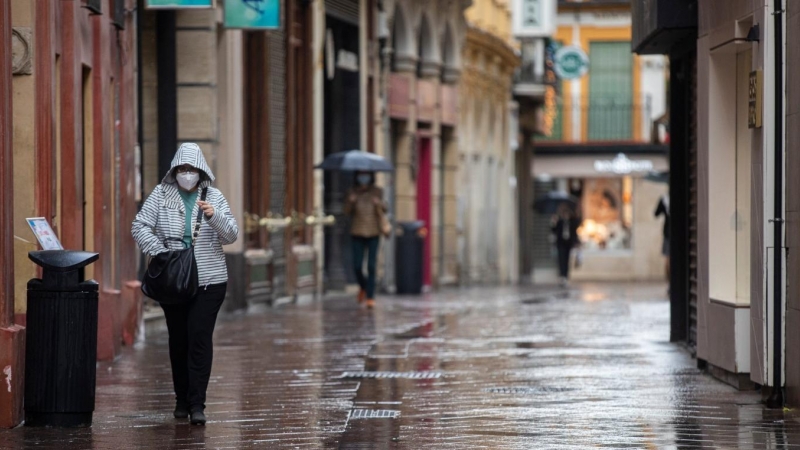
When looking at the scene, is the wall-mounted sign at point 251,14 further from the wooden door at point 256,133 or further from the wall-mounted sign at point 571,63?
the wall-mounted sign at point 571,63

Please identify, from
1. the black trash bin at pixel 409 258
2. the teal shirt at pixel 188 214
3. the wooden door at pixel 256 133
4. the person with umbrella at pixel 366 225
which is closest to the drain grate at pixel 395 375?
the teal shirt at pixel 188 214

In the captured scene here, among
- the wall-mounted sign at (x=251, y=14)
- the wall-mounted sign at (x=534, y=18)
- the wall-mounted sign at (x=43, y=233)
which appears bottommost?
the wall-mounted sign at (x=43, y=233)

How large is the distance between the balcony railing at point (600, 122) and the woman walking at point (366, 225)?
3567cm

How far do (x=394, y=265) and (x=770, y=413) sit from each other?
21080 mm

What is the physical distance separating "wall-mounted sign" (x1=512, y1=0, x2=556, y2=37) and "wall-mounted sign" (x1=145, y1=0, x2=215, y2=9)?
99.9ft

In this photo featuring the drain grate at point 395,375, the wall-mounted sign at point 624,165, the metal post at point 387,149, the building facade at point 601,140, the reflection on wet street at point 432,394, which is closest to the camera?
the reflection on wet street at point 432,394

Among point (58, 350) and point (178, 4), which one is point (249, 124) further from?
point (58, 350)

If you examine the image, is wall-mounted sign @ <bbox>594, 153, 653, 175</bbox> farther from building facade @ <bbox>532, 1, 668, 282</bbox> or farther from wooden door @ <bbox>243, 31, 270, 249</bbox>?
wooden door @ <bbox>243, 31, 270, 249</bbox>

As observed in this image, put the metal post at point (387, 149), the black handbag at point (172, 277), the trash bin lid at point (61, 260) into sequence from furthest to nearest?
1. the metal post at point (387, 149)
2. the black handbag at point (172, 277)
3. the trash bin lid at point (61, 260)

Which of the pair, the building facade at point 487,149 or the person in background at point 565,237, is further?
the person in background at point 565,237

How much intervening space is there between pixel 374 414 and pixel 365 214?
13181 mm

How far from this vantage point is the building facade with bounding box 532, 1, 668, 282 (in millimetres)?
58031

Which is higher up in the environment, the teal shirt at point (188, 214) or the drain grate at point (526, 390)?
the teal shirt at point (188, 214)

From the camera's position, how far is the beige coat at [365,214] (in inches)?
966
